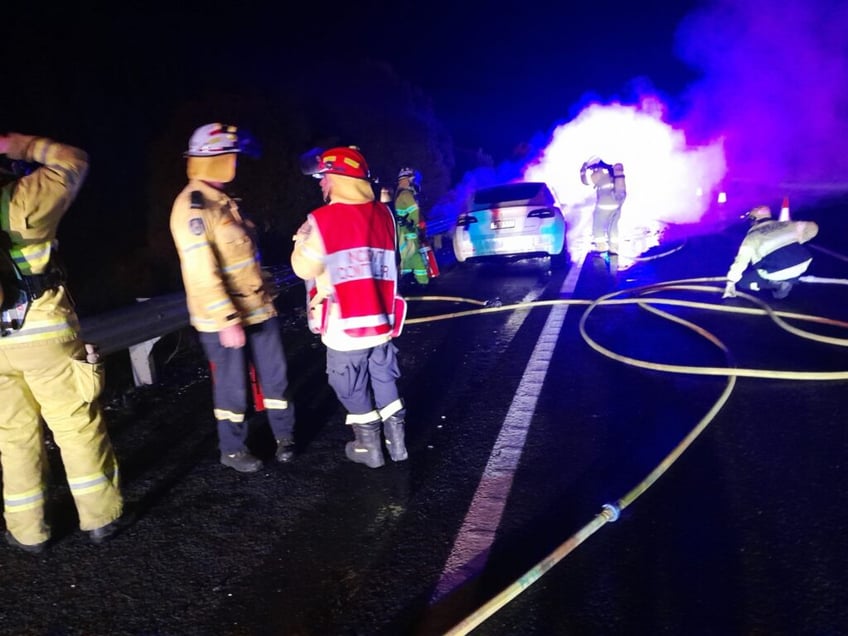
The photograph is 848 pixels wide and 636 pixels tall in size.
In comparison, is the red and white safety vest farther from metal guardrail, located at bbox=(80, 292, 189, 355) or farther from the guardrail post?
the guardrail post

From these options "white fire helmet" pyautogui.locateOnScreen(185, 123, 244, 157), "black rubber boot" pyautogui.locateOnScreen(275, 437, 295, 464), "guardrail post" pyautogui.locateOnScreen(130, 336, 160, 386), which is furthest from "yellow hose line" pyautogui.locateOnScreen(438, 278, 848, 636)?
"guardrail post" pyautogui.locateOnScreen(130, 336, 160, 386)

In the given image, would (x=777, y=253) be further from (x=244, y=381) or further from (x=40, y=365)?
(x=40, y=365)

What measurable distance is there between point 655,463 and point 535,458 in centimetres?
71

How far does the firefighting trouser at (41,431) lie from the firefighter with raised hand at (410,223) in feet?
19.2

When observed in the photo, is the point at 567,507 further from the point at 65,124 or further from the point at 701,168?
the point at 701,168

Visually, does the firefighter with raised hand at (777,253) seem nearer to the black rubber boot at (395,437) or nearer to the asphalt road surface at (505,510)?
the asphalt road surface at (505,510)

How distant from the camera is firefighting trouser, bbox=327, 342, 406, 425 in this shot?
363 cm

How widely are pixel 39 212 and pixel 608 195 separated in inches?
357

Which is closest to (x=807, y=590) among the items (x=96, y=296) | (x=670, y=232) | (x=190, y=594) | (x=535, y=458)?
(x=535, y=458)

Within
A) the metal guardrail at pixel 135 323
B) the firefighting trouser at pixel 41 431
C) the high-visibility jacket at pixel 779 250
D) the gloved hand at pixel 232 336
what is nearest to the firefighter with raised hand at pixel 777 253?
the high-visibility jacket at pixel 779 250

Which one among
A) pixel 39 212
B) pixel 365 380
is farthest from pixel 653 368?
pixel 39 212

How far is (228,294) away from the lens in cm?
353

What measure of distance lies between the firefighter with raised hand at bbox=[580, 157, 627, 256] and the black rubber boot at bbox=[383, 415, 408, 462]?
7.48 m

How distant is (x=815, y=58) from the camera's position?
3350 cm
